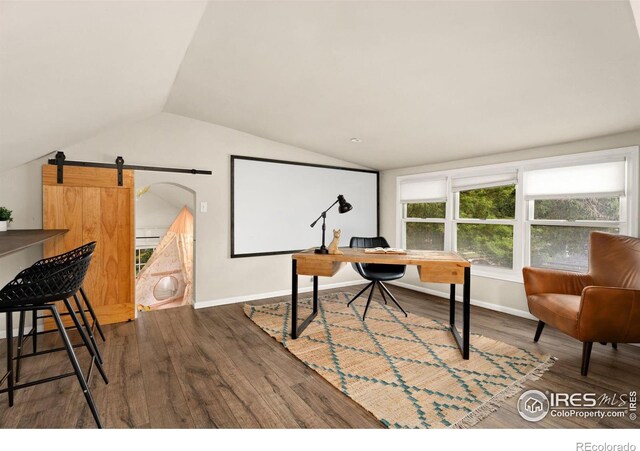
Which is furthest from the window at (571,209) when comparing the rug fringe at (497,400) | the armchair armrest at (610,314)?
the rug fringe at (497,400)

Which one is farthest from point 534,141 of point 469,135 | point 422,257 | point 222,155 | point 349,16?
point 222,155

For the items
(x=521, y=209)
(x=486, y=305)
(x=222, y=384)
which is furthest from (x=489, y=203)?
(x=222, y=384)

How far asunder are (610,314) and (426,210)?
111 inches

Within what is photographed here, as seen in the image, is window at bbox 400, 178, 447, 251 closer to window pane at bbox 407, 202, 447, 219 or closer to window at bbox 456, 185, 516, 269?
window pane at bbox 407, 202, 447, 219

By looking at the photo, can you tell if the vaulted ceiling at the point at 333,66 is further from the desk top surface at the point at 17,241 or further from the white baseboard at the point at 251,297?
the white baseboard at the point at 251,297

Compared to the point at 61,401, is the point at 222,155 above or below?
above

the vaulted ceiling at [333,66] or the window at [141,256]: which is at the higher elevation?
the vaulted ceiling at [333,66]

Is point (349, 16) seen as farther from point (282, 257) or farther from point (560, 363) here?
point (282, 257)

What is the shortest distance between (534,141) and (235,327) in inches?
148

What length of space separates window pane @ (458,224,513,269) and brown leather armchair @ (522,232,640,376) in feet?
3.27

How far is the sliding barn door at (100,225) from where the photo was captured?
3.13 metres

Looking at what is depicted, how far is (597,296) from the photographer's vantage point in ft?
7.17

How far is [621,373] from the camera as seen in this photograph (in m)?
2.29

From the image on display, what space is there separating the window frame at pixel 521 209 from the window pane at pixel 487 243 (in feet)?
0.23
